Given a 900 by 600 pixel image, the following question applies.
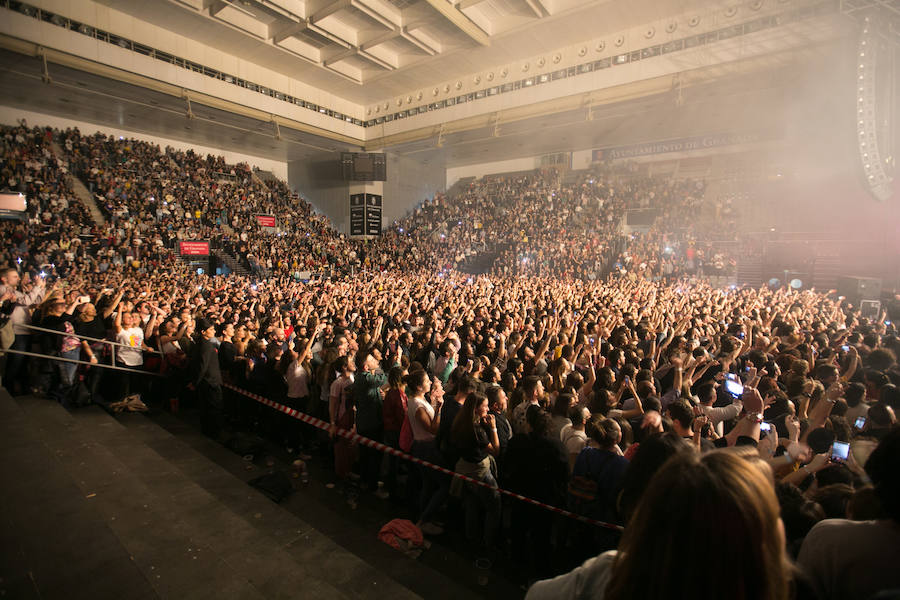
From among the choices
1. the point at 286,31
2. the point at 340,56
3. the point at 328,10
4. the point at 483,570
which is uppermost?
the point at 340,56

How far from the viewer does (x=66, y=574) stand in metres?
2.21

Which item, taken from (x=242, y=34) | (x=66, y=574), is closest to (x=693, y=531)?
(x=66, y=574)

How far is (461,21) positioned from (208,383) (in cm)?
1733

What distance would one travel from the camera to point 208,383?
5297 millimetres

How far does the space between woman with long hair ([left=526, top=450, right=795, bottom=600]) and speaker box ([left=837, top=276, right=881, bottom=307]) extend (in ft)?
57.7

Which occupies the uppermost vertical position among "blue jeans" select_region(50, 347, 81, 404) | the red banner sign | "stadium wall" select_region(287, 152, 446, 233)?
"stadium wall" select_region(287, 152, 446, 233)

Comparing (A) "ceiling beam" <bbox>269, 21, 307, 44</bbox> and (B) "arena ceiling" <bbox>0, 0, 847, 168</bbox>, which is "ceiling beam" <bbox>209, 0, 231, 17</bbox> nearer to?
(B) "arena ceiling" <bbox>0, 0, 847, 168</bbox>

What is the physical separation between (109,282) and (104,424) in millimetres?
9475

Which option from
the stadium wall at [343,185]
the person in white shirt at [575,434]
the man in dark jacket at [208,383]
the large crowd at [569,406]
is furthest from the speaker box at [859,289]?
the stadium wall at [343,185]

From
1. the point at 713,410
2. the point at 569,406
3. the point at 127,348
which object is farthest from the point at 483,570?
the point at 127,348

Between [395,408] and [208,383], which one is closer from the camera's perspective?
[395,408]

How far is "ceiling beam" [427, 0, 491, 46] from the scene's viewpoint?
1567cm

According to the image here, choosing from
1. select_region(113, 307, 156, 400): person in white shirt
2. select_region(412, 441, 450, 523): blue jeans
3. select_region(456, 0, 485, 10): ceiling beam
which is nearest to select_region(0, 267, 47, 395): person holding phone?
select_region(113, 307, 156, 400): person in white shirt

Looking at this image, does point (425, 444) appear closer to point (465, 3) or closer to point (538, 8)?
point (465, 3)
